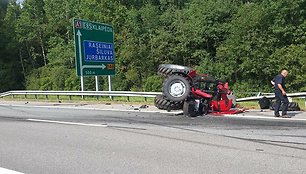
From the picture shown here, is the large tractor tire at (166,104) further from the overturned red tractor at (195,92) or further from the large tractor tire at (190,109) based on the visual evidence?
the large tractor tire at (190,109)

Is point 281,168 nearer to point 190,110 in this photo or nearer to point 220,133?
point 220,133

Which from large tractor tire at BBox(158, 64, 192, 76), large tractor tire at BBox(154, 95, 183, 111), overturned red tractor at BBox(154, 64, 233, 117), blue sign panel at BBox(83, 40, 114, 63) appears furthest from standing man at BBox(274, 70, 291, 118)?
blue sign panel at BBox(83, 40, 114, 63)

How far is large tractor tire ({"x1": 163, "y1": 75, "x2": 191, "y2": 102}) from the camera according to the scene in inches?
480

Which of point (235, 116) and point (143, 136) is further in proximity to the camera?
point (235, 116)

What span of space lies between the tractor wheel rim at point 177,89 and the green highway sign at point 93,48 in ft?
29.8

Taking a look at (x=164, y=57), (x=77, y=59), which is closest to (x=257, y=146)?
(x=77, y=59)

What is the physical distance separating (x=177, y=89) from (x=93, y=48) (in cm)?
1000

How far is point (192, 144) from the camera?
7648 millimetres

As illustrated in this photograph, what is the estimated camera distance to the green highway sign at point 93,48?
67.5 ft

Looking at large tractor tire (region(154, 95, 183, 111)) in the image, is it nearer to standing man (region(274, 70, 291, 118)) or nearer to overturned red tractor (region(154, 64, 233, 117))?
overturned red tractor (region(154, 64, 233, 117))

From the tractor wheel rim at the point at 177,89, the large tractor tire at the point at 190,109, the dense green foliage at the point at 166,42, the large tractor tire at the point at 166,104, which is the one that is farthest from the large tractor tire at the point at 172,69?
the dense green foliage at the point at 166,42

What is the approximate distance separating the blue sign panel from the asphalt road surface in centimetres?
964

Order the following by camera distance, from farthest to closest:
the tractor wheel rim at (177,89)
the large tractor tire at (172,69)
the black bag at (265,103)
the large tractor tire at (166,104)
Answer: the large tractor tire at (166,104), the black bag at (265,103), the large tractor tire at (172,69), the tractor wheel rim at (177,89)

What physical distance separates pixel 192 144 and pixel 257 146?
49.7 inches
